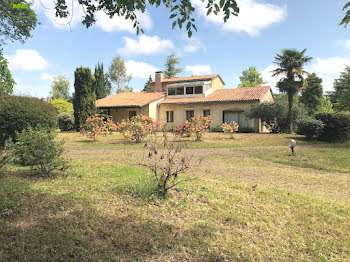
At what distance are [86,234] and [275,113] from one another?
20.7m

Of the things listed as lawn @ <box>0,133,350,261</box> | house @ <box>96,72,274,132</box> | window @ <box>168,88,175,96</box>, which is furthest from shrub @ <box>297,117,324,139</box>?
window @ <box>168,88,175,96</box>

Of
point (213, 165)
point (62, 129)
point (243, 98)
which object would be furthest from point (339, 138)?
point (62, 129)

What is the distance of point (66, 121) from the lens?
26234 mm

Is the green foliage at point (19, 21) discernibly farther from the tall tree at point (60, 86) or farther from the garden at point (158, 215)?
the tall tree at point (60, 86)

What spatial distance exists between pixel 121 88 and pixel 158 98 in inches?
988

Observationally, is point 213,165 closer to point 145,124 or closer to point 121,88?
point 145,124

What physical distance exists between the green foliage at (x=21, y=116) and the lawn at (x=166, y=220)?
3714mm

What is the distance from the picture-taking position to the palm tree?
21.0m

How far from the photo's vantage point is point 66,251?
8.57ft

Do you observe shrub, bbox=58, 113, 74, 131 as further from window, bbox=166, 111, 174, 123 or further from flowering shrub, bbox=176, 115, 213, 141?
flowering shrub, bbox=176, 115, 213, 141

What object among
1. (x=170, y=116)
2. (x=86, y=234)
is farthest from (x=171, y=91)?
(x=86, y=234)

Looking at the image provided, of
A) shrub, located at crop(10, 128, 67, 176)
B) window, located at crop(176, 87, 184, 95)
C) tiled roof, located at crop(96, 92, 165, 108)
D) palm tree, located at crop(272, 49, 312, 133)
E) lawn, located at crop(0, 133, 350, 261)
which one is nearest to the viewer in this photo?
lawn, located at crop(0, 133, 350, 261)

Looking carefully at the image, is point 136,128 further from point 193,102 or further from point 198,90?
point 198,90

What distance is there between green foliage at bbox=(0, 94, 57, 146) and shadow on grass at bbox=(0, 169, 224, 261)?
5956 millimetres
